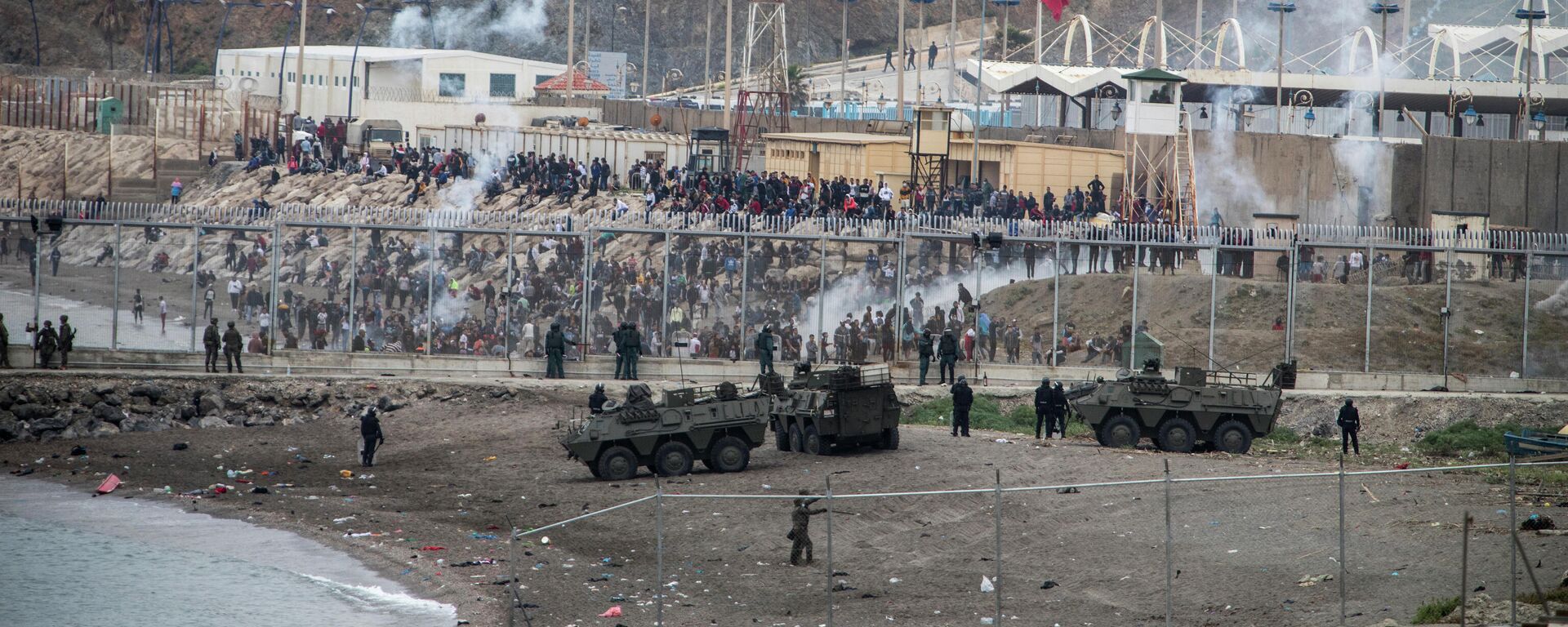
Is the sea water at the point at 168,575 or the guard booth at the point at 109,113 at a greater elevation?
the guard booth at the point at 109,113

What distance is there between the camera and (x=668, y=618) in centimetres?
1866

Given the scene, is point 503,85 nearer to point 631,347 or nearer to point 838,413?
point 631,347

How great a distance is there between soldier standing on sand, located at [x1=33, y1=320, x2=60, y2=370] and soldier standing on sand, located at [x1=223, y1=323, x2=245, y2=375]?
3240 mm

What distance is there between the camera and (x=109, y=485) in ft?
89.2

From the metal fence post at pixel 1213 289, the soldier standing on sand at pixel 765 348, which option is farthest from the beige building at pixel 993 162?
the soldier standing on sand at pixel 765 348

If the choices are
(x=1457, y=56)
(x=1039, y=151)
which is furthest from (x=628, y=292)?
(x=1457, y=56)

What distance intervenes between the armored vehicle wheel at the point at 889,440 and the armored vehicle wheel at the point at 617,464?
14.3ft

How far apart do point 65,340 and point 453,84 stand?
48.1 metres

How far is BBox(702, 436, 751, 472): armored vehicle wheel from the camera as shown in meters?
26.5

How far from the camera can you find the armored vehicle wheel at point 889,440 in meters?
27.8

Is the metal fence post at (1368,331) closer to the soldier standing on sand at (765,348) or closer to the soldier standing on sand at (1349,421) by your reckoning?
the soldier standing on sand at (1349,421)

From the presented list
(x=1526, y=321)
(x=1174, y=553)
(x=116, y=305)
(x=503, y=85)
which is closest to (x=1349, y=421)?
(x=1526, y=321)

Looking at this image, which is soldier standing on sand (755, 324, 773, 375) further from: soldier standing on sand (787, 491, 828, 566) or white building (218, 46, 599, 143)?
white building (218, 46, 599, 143)

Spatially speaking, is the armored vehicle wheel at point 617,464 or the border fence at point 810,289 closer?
the armored vehicle wheel at point 617,464
